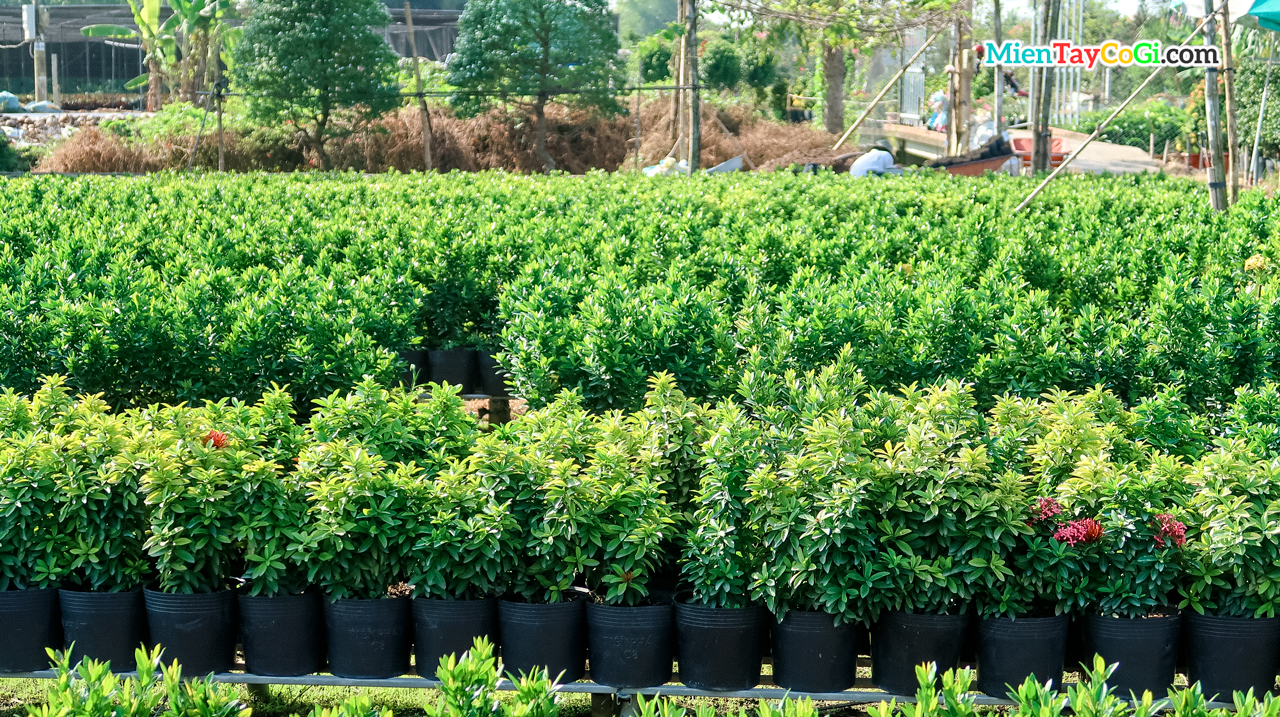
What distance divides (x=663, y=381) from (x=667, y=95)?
24263 mm

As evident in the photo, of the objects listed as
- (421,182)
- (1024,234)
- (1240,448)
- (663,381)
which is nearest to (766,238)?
(1024,234)

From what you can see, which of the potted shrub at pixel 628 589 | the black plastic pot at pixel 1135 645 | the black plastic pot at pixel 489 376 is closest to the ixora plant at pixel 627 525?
the potted shrub at pixel 628 589

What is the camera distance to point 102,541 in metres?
4.39

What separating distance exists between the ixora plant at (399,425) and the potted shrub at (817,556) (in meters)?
1.38

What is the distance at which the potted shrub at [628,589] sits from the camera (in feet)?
14.1

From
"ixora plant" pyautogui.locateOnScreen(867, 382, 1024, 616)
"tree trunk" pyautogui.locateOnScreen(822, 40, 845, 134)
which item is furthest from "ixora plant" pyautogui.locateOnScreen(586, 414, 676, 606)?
"tree trunk" pyautogui.locateOnScreen(822, 40, 845, 134)

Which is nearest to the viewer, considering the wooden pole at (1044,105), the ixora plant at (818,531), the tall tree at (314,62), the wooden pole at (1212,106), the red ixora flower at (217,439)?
the ixora plant at (818,531)

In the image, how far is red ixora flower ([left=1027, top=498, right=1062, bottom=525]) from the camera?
4145mm

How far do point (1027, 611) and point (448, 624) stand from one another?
2129 mm

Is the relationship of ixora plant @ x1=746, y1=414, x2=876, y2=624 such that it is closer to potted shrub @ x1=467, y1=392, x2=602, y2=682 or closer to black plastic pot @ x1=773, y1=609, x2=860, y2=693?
black plastic pot @ x1=773, y1=609, x2=860, y2=693

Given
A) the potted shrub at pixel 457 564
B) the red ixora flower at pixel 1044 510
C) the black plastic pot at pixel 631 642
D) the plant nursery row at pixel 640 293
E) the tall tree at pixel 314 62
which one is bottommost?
the black plastic pot at pixel 631 642

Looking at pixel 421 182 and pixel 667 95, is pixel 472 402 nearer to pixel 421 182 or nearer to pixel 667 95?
pixel 421 182

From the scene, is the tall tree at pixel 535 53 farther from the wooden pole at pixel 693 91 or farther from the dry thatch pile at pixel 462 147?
the wooden pole at pixel 693 91

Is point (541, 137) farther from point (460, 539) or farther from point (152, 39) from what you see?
point (460, 539)
